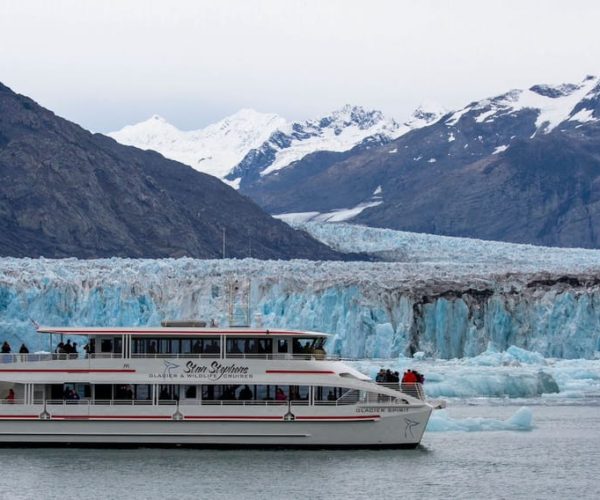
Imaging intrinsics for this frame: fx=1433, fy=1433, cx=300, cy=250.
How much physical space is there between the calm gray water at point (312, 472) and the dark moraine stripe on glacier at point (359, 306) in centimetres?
2595

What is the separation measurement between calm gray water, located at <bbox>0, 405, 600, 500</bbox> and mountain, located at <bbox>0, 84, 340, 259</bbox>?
283 feet

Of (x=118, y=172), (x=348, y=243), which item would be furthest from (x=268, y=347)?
(x=118, y=172)

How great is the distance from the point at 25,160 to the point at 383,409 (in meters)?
103

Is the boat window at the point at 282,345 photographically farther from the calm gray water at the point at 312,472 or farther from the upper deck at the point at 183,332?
the calm gray water at the point at 312,472

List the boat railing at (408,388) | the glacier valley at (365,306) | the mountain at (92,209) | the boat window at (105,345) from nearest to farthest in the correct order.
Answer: the boat window at (105,345) < the boat railing at (408,388) < the glacier valley at (365,306) < the mountain at (92,209)

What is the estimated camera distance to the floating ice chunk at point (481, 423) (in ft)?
142

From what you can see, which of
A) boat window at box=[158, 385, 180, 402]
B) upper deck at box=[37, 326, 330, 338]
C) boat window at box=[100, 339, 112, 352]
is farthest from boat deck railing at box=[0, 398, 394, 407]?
upper deck at box=[37, 326, 330, 338]

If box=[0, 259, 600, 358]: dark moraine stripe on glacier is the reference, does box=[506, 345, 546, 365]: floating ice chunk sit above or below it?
below

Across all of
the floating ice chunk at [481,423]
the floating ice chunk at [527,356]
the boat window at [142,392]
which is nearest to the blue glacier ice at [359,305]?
the floating ice chunk at [527,356]

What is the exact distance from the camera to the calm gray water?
1296 inches

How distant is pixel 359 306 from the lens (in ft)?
224

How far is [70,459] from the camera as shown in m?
37.0

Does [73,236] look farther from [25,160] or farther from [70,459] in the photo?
[70,459]

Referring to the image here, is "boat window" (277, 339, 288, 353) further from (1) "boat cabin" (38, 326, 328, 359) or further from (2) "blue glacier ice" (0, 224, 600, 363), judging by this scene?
(2) "blue glacier ice" (0, 224, 600, 363)
